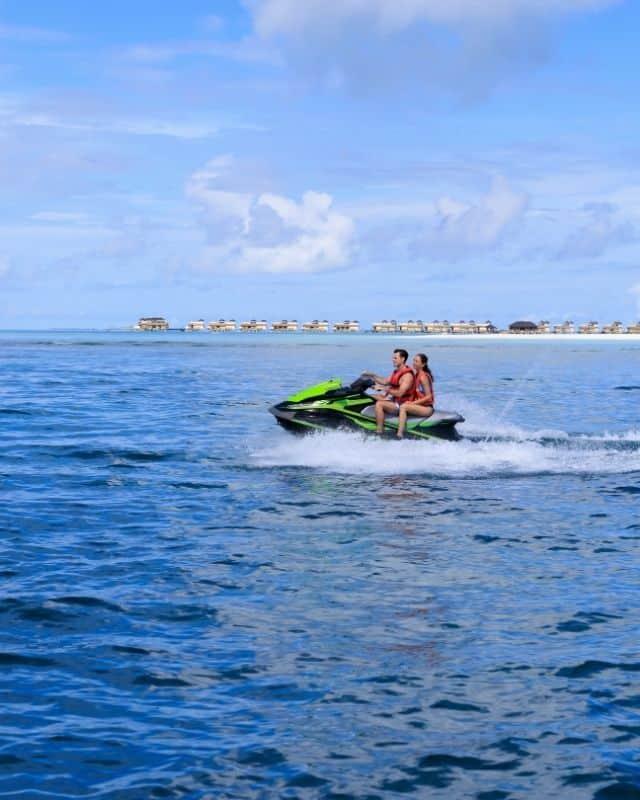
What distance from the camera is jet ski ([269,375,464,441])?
57.9ft

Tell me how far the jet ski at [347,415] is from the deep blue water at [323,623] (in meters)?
0.28

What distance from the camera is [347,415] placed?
17625mm

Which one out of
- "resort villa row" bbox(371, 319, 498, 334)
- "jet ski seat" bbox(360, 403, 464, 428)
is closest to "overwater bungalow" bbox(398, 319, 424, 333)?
"resort villa row" bbox(371, 319, 498, 334)

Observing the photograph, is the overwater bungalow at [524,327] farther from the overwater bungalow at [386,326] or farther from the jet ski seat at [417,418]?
the jet ski seat at [417,418]

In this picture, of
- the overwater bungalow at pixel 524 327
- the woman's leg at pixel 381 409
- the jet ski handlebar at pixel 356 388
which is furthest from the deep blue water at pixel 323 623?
the overwater bungalow at pixel 524 327

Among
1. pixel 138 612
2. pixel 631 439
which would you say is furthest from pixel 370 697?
pixel 631 439

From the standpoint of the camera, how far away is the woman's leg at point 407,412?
1750cm

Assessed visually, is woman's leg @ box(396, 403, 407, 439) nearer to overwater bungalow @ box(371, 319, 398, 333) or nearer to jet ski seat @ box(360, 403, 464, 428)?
jet ski seat @ box(360, 403, 464, 428)

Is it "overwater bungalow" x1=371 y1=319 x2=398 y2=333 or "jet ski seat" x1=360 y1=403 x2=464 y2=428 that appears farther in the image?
"overwater bungalow" x1=371 y1=319 x2=398 y2=333

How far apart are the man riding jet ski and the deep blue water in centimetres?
29

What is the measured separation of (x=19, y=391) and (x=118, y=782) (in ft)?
102

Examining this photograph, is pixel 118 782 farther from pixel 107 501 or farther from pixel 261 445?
pixel 261 445

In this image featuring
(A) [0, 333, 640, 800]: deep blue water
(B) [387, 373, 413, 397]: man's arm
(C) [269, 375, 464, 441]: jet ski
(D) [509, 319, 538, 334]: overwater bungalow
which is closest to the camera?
(A) [0, 333, 640, 800]: deep blue water

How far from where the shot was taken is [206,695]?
660cm
